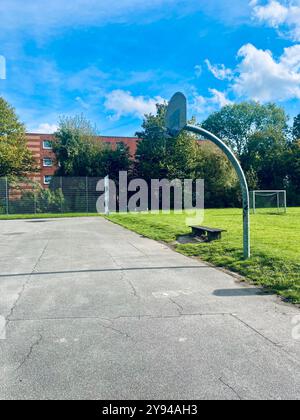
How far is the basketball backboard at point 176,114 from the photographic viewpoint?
8297mm

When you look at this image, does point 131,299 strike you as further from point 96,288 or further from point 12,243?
point 12,243

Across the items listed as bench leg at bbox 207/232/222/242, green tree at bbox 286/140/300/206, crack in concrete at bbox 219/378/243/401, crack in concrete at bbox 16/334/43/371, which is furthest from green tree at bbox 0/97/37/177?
crack in concrete at bbox 219/378/243/401

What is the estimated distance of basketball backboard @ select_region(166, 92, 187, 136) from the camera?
27.2ft

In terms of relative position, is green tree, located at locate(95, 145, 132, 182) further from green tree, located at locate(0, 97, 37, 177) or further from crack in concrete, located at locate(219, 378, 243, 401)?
crack in concrete, located at locate(219, 378, 243, 401)

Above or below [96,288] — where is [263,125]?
above

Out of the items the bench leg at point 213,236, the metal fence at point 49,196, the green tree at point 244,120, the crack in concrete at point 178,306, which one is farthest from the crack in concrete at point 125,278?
the green tree at point 244,120

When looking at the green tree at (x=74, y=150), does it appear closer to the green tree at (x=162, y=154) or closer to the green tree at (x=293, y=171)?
the green tree at (x=162, y=154)

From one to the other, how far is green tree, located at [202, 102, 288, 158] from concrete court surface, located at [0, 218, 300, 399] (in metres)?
53.3

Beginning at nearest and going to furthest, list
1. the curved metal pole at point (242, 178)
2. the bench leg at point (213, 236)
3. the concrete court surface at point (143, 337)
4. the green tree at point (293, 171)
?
the concrete court surface at point (143, 337), the curved metal pole at point (242, 178), the bench leg at point (213, 236), the green tree at point (293, 171)

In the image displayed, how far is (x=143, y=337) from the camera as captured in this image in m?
3.76

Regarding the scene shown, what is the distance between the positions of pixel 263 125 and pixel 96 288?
5659cm

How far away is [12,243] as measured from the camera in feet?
39.3

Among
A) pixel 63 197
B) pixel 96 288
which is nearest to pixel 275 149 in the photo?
pixel 63 197

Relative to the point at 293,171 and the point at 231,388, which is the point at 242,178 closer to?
the point at 231,388
